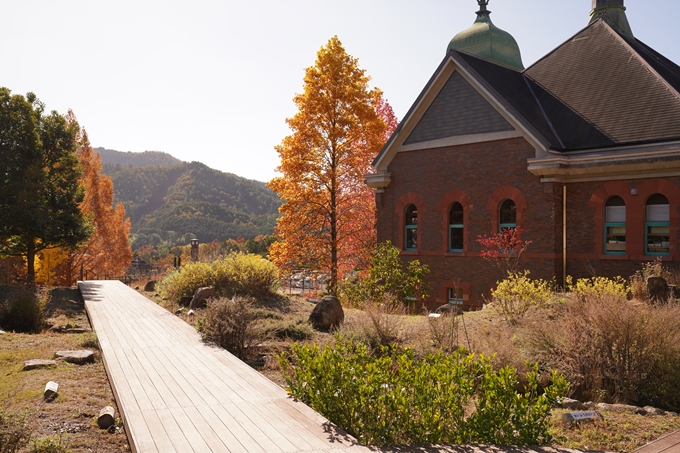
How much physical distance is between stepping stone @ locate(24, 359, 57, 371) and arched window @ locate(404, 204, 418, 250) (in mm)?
13638

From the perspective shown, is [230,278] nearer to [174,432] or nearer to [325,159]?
[325,159]

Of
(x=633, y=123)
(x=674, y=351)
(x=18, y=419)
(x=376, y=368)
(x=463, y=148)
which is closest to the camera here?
(x=18, y=419)

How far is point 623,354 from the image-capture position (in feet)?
26.2

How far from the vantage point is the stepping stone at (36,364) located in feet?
28.4

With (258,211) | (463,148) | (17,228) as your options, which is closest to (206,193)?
(258,211)

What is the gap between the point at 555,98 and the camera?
742 inches

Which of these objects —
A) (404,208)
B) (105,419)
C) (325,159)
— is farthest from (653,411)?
(325,159)

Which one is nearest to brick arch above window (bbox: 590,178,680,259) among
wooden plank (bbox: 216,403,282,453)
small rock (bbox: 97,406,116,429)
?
wooden plank (bbox: 216,403,282,453)

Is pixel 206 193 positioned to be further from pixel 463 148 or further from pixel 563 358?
pixel 563 358

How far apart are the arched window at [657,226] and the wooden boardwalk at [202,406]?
11547 mm

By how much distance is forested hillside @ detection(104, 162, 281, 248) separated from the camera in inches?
3504

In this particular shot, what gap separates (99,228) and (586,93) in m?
30.7

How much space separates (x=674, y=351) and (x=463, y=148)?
11225 millimetres

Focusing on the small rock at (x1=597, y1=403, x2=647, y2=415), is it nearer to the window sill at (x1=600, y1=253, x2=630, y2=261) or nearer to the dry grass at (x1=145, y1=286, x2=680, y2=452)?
the dry grass at (x1=145, y1=286, x2=680, y2=452)
